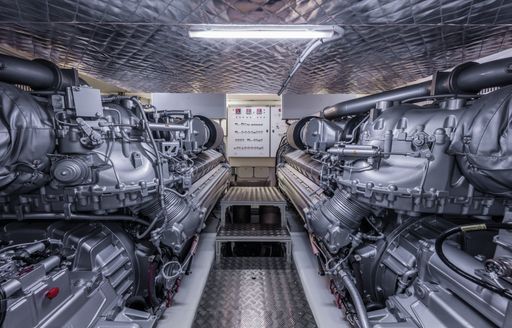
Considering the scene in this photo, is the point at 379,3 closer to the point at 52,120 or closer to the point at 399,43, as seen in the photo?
the point at 399,43

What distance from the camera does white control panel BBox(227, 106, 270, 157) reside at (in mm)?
5383

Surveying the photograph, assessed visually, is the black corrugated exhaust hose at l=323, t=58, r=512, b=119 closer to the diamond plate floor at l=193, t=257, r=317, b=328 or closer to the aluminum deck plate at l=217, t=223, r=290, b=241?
the aluminum deck plate at l=217, t=223, r=290, b=241

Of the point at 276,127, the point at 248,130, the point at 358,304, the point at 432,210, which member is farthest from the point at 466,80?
the point at 248,130

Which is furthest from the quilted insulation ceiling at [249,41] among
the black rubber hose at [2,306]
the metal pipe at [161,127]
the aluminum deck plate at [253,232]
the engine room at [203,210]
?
the aluminum deck plate at [253,232]

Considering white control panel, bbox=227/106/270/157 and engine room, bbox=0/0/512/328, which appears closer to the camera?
engine room, bbox=0/0/512/328

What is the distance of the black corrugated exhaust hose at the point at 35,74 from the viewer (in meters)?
1.32

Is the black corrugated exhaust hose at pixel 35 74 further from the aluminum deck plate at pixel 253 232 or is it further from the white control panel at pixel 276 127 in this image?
the white control panel at pixel 276 127

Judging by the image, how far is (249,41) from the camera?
1723mm

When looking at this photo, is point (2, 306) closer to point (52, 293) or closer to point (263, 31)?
point (52, 293)

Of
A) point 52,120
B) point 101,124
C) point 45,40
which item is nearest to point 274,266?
point 101,124

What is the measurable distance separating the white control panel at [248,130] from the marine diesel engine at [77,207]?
138 inches

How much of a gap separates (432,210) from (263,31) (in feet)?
4.67

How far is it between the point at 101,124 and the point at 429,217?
2.15m

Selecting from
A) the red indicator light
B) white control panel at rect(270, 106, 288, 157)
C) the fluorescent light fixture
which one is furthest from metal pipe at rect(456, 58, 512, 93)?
white control panel at rect(270, 106, 288, 157)
